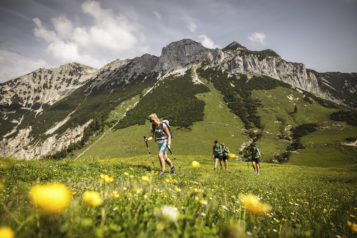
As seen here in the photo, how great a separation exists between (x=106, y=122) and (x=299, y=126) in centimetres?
18130

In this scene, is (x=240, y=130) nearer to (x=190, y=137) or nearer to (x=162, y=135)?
(x=190, y=137)

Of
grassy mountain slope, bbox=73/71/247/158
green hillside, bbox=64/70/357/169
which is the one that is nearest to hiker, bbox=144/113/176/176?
green hillside, bbox=64/70/357/169

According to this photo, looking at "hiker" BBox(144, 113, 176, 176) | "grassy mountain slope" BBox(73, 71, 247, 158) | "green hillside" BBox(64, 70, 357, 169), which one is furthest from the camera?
"grassy mountain slope" BBox(73, 71, 247, 158)

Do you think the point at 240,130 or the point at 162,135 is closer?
the point at 162,135

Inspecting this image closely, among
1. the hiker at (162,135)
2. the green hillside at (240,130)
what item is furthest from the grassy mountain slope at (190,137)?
the hiker at (162,135)

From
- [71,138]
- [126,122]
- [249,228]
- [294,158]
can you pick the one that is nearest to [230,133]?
[294,158]

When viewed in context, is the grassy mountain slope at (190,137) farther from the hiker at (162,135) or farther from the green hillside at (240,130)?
the hiker at (162,135)

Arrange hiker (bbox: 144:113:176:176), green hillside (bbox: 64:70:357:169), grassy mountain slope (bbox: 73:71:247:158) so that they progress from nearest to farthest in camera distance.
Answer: hiker (bbox: 144:113:176:176)
green hillside (bbox: 64:70:357:169)
grassy mountain slope (bbox: 73:71:247:158)

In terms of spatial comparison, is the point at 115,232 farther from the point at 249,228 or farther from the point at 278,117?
the point at 278,117

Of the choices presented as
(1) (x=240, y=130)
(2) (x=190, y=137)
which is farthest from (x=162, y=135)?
(1) (x=240, y=130)

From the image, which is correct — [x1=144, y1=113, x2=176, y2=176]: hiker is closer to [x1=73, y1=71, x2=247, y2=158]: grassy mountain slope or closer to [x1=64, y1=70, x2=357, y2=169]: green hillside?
[x1=64, y1=70, x2=357, y2=169]: green hillside

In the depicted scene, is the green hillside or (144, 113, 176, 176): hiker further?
the green hillside

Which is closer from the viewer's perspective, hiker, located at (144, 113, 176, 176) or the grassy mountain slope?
hiker, located at (144, 113, 176, 176)

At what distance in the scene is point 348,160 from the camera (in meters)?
98.8
